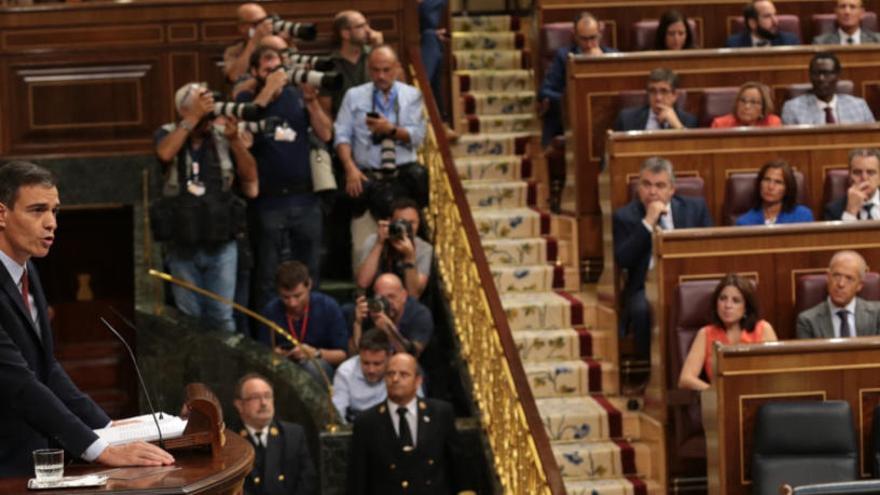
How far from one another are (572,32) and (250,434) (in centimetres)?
305

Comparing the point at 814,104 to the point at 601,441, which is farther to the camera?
the point at 814,104

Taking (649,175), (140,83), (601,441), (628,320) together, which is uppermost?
(140,83)

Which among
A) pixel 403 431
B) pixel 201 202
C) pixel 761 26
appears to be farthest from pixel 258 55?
pixel 761 26

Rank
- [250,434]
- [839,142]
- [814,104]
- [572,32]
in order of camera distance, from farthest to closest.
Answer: [572,32], [814,104], [839,142], [250,434]

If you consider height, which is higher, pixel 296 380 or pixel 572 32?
pixel 572 32

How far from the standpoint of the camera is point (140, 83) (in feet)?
24.4

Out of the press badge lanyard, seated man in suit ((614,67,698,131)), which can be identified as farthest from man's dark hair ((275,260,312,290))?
seated man in suit ((614,67,698,131))

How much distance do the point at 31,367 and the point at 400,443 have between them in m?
2.65

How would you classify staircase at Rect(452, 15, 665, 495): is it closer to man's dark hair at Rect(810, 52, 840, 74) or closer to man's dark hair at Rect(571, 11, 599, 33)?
man's dark hair at Rect(571, 11, 599, 33)

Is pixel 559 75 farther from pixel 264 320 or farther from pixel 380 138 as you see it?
pixel 264 320

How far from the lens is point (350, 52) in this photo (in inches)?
289

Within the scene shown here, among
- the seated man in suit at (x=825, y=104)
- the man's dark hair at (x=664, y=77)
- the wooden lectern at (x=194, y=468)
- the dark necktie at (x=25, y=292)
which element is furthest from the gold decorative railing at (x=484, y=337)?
the dark necktie at (x=25, y=292)

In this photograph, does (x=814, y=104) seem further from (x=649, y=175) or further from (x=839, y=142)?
(x=649, y=175)

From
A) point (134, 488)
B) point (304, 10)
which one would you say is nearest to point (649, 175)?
point (304, 10)
